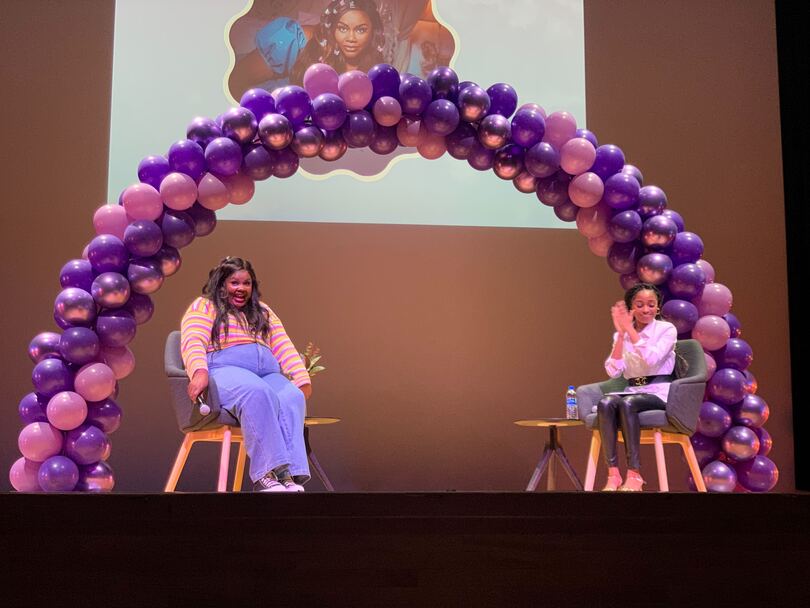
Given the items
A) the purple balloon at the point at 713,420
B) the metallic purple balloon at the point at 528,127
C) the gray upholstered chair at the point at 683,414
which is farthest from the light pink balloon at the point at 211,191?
the purple balloon at the point at 713,420

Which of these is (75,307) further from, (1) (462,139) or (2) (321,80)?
(1) (462,139)

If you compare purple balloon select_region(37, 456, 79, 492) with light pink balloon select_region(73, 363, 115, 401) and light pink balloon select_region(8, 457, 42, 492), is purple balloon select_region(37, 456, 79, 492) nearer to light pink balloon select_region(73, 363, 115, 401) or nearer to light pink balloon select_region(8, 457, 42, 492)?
light pink balloon select_region(8, 457, 42, 492)

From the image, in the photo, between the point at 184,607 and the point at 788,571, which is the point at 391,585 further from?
the point at 788,571

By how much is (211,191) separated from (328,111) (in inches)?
24.7

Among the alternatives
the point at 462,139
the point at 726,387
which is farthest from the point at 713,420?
the point at 462,139

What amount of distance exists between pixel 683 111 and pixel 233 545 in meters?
4.91

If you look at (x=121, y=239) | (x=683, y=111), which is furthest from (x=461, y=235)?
(x=121, y=239)

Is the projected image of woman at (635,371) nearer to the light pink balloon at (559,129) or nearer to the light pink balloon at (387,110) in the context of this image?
the light pink balloon at (559,129)

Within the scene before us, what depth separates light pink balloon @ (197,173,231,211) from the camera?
3918 mm

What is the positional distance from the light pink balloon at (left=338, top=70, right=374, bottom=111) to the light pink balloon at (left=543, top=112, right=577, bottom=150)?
0.84 metres

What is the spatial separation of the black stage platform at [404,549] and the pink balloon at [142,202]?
2517 mm

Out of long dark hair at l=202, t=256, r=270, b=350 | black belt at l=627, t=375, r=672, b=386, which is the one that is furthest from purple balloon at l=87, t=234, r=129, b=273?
black belt at l=627, t=375, r=672, b=386

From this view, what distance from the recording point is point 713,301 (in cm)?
405

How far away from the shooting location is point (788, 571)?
156 centimetres
